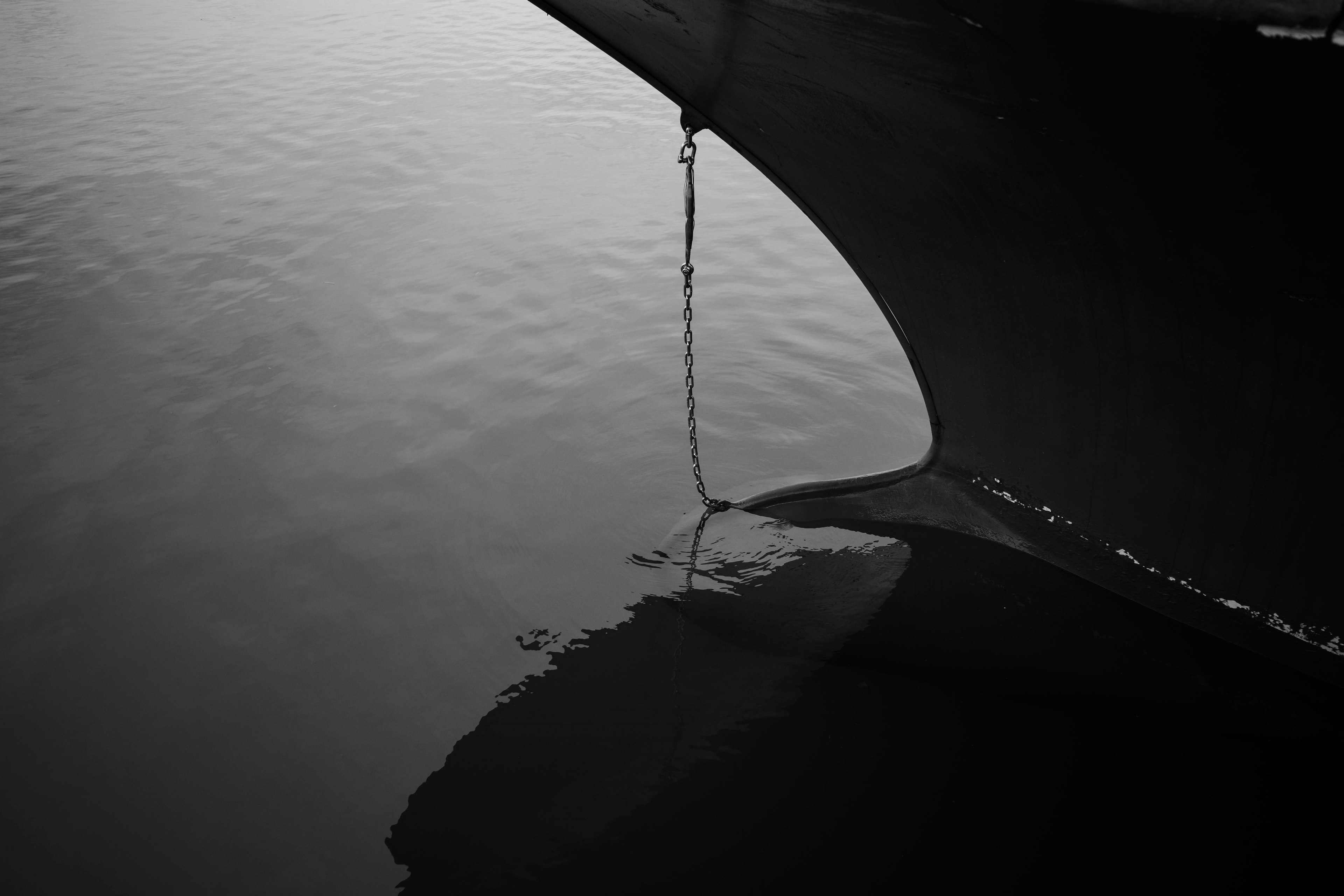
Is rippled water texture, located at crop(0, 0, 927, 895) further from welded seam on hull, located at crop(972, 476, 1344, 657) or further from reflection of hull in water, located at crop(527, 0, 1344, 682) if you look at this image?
reflection of hull in water, located at crop(527, 0, 1344, 682)

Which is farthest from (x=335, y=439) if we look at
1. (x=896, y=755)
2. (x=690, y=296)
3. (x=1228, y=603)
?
(x=1228, y=603)

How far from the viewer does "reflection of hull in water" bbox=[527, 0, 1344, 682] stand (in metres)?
1.68

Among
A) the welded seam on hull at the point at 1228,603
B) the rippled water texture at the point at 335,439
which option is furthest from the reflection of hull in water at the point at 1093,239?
the rippled water texture at the point at 335,439

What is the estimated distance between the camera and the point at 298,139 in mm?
8891

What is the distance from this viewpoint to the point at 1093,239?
2.13 m

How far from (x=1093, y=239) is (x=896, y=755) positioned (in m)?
1.47

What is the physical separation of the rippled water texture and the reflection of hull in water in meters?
1.21

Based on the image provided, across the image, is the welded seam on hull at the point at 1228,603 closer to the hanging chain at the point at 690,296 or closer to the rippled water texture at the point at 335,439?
the rippled water texture at the point at 335,439

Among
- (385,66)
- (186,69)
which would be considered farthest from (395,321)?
(186,69)

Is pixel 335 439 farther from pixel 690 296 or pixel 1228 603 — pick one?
pixel 1228 603

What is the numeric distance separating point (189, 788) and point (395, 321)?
3.25 meters

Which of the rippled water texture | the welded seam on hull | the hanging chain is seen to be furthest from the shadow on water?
the hanging chain

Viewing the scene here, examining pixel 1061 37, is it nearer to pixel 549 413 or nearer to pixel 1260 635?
pixel 1260 635

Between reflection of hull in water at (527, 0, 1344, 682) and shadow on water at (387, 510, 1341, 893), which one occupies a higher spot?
reflection of hull in water at (527, 0, 1344, 682)
